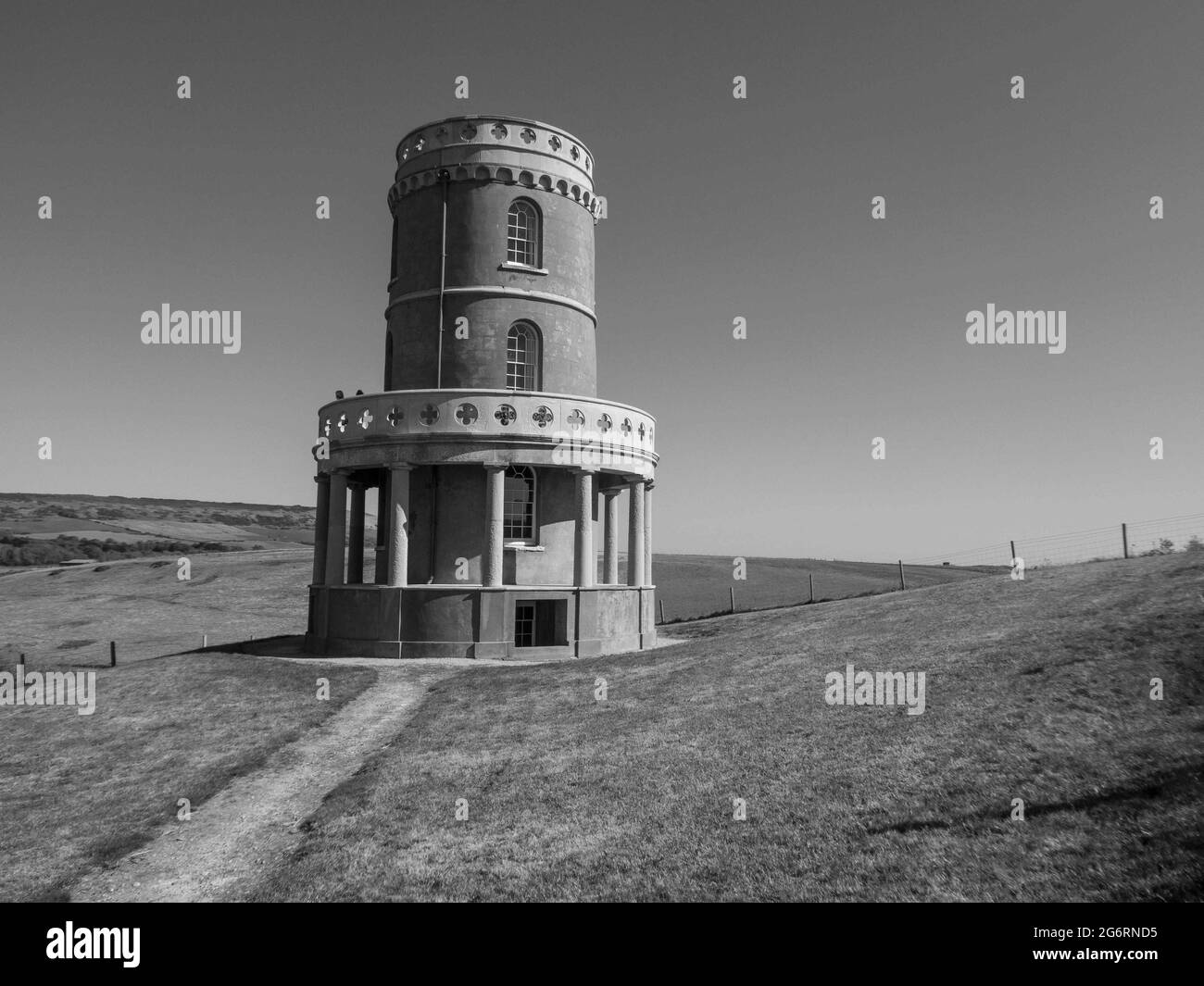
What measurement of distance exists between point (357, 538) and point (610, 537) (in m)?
10.6

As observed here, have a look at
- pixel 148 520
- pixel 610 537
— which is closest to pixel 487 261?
pixel 610 537

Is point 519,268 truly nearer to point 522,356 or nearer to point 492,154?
point 522,356

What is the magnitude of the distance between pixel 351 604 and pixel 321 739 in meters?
10.6

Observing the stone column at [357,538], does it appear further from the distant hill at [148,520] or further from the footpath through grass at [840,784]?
the distant hill at [148,520]

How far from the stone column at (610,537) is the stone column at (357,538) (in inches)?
395

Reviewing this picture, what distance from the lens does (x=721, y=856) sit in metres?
9.59

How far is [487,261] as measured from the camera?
3091cm

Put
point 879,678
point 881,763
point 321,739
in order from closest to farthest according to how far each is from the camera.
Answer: point 881,763 → point 879,678 → point 321,739

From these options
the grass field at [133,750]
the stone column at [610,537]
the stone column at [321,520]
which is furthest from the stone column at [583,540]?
the stone column at [321,520]

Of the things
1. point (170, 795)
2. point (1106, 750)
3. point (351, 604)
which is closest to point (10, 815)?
point (170, 795)

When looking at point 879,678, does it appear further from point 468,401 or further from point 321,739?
point 468,401

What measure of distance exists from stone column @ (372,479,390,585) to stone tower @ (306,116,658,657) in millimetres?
108

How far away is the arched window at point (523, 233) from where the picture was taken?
103 ft

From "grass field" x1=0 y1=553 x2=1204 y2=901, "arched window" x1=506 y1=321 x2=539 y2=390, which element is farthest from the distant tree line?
"grass field" x1=0 y1=553 x2=1204 y2=901
